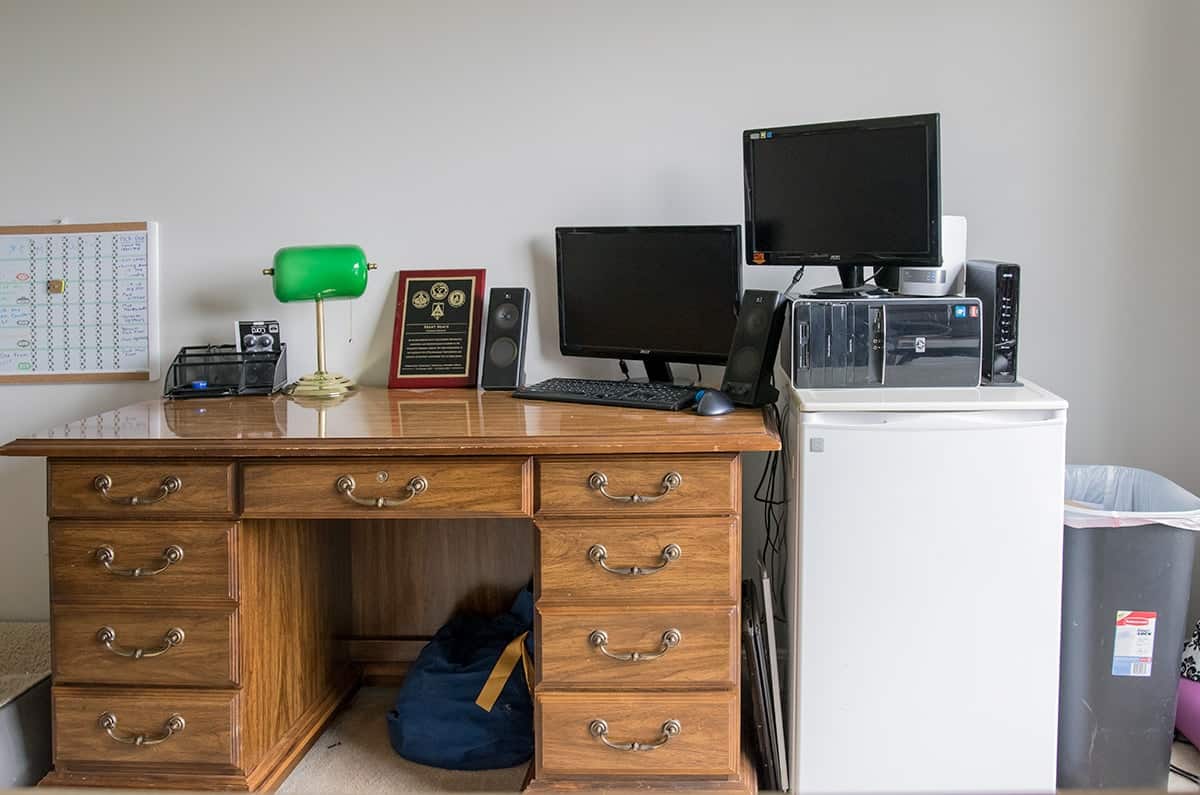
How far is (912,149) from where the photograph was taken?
2.38 metres

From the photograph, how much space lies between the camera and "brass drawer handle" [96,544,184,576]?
2348mm

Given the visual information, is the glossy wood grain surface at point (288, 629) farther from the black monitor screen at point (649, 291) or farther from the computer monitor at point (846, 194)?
the computer monitor at point (846, 194)

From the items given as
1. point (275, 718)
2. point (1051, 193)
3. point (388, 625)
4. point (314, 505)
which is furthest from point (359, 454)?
point (1051, 193)

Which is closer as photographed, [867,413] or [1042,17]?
[867,413]

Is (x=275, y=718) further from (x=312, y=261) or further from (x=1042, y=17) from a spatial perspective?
(x=1042, y=17)

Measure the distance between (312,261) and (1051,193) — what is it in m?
1.85

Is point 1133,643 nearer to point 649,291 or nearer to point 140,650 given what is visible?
point 649,291

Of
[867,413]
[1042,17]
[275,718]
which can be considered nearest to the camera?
[867,413]

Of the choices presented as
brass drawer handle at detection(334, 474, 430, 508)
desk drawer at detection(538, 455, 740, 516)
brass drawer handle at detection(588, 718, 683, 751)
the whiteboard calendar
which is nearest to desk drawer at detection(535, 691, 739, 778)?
brass drawer handle at detection(588, 718, 683, 751)

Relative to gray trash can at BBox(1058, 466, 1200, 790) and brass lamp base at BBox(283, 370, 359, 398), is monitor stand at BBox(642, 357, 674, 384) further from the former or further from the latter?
gray trash can at BBox(1058, 466, 1200, 790)

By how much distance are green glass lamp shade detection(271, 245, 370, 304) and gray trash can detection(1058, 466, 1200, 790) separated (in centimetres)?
177

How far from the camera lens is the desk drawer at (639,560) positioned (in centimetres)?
230

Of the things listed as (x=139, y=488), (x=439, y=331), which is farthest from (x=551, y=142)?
(x=139, y=488)

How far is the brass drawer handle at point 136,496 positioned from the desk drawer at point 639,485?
75cm
